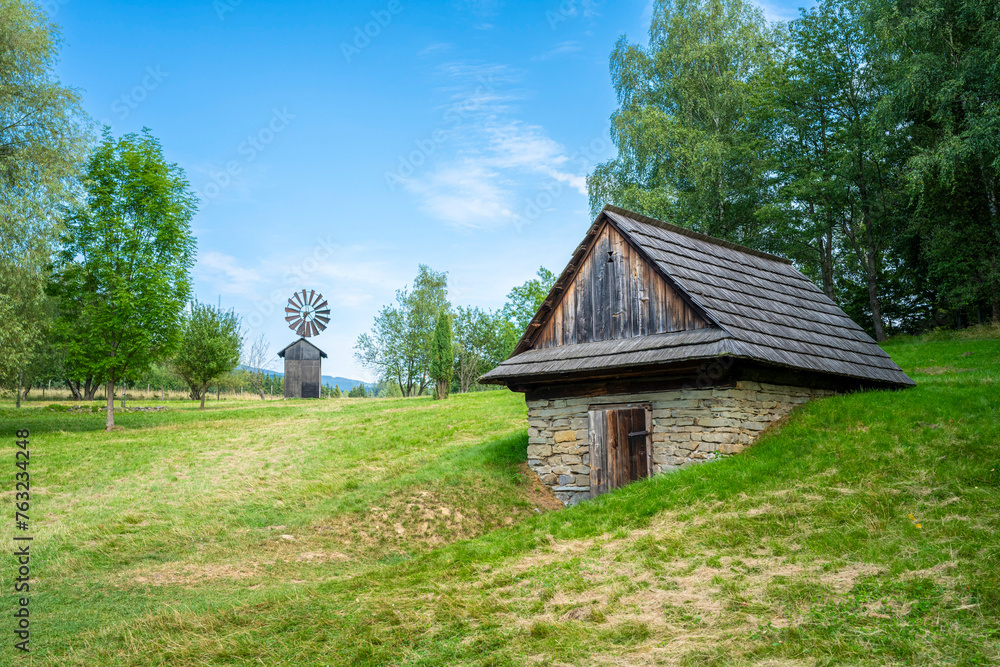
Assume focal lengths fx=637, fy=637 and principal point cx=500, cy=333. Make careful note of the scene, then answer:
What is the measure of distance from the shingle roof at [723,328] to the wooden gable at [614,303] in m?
0.21

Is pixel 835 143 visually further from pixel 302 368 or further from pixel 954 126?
pixel 302 368

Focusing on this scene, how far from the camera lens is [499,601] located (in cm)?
709

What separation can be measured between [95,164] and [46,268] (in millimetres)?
4051

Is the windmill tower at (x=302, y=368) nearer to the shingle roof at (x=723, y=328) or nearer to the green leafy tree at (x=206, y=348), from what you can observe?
the green leafy tree at (x=206, y=348)

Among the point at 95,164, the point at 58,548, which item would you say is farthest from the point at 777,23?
the point at 58,548

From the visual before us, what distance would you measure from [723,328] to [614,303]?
2703 mm

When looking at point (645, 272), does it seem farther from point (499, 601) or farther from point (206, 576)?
point (206, 576)

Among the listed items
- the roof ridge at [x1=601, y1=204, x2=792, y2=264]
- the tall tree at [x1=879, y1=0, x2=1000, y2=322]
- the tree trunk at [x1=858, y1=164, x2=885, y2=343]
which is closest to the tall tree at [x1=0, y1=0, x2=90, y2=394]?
the roof ridge at [x1=601, y1=204, x2=792, y2=264]

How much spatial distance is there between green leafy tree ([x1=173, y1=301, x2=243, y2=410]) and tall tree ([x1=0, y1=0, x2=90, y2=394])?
42.2 ft

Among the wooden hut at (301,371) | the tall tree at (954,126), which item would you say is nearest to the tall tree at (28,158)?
the wooden hut at (301,371)

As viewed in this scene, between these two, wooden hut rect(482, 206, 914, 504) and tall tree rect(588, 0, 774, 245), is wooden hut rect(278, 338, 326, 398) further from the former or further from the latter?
wooden hut rect(482, 206, 914, 504)

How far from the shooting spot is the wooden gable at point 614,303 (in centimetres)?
1211

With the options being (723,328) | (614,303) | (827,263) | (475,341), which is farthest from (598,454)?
(475,341)

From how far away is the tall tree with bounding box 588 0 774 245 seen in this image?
29656 mm
